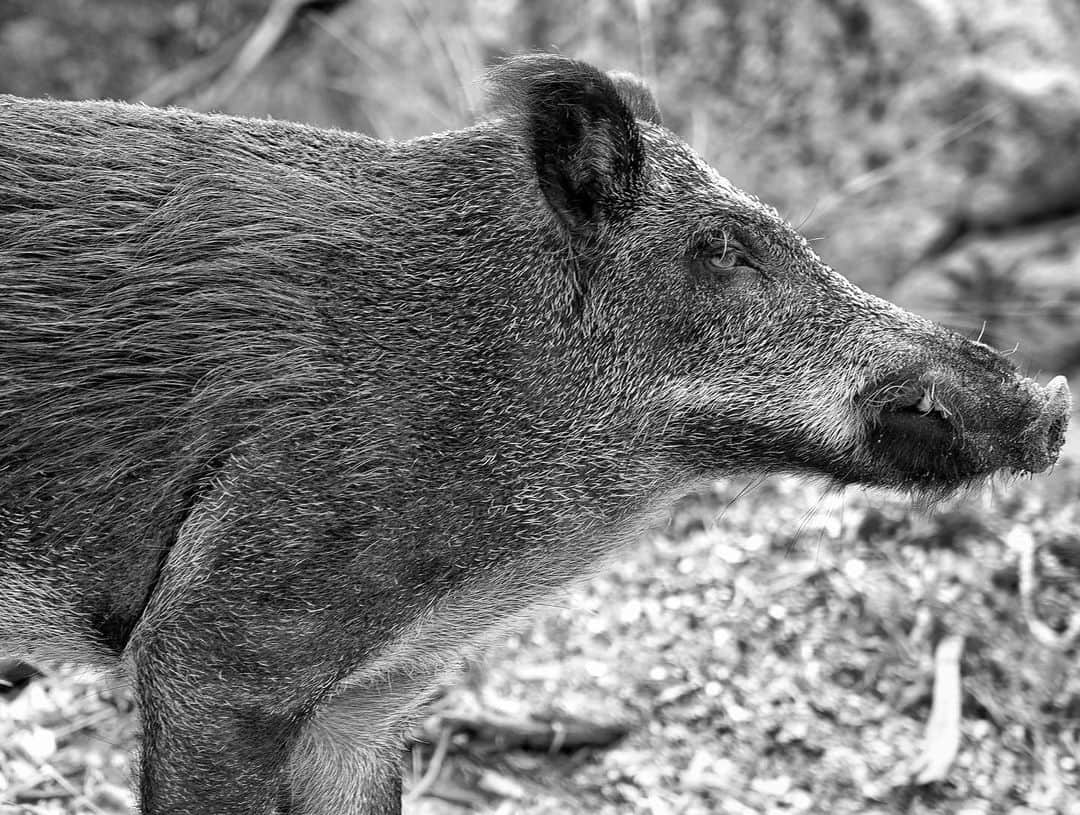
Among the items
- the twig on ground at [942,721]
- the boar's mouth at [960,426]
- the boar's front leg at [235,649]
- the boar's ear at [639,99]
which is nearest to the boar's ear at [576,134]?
the boar's ear at [639,99]

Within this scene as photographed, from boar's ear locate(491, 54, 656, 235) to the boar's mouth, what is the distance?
3.10 feet

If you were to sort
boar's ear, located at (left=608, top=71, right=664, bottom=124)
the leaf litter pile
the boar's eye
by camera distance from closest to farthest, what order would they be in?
the boar's eye < boar's ear, located at (left=608, top=71, right=664, bottom=124) < the leaf litter pile

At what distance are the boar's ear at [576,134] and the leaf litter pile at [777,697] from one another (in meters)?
1.29

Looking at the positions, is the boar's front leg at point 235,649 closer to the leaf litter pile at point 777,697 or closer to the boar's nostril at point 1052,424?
the leaf litter pile at point 777,697

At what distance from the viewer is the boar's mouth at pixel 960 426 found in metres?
3.87

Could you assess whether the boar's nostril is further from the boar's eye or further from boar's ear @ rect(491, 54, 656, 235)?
boar's ear @ rect(491, 54, 656, 235)

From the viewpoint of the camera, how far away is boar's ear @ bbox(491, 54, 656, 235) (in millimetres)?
3818

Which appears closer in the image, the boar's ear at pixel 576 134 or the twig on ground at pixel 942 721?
the boar's ear at pixel 576 134

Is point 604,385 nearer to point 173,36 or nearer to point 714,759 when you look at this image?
point 714,759

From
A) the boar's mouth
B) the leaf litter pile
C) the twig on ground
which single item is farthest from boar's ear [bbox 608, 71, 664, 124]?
the twig on ground

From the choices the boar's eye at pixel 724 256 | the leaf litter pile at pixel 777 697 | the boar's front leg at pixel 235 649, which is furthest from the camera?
the leaf litter pile at pixel 777 697

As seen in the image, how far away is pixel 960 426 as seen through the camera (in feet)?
12.7

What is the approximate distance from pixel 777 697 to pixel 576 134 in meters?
2.63

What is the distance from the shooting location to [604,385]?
3.91m
